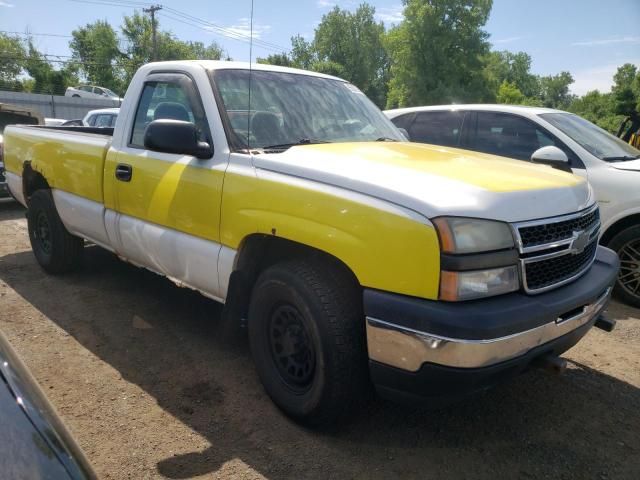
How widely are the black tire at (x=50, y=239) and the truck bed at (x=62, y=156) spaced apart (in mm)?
278

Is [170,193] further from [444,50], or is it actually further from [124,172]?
[444,50]

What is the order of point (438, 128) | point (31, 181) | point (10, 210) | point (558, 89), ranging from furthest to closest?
1. point (558, 89)
2. point (10, 210)
3. point (438, 128)
4. point (31, 181)

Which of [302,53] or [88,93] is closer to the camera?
[88,93]

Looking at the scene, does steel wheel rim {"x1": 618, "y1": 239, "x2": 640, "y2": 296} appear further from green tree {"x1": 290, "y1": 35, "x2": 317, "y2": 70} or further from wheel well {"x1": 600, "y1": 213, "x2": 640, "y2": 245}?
green tree {"x1": 290, "y1": 35, "x2": 317, "y2": 70}

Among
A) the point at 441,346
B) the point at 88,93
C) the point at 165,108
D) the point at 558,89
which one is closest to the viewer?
the point at 441,346

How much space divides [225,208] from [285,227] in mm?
516

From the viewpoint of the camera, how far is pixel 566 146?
17.2ft

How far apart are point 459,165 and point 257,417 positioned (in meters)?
1.76

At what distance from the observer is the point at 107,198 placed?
400cm

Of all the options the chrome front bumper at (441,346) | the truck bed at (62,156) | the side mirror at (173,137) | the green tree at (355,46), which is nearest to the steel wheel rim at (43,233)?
the truck bed at (62,156)

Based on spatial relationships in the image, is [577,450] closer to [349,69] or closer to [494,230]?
[494,230]

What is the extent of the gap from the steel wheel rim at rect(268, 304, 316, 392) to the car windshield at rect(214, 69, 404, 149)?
103cm

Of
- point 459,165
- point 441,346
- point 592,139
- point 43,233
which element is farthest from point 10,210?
point 441,346

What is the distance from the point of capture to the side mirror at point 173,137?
2918 millimetres
